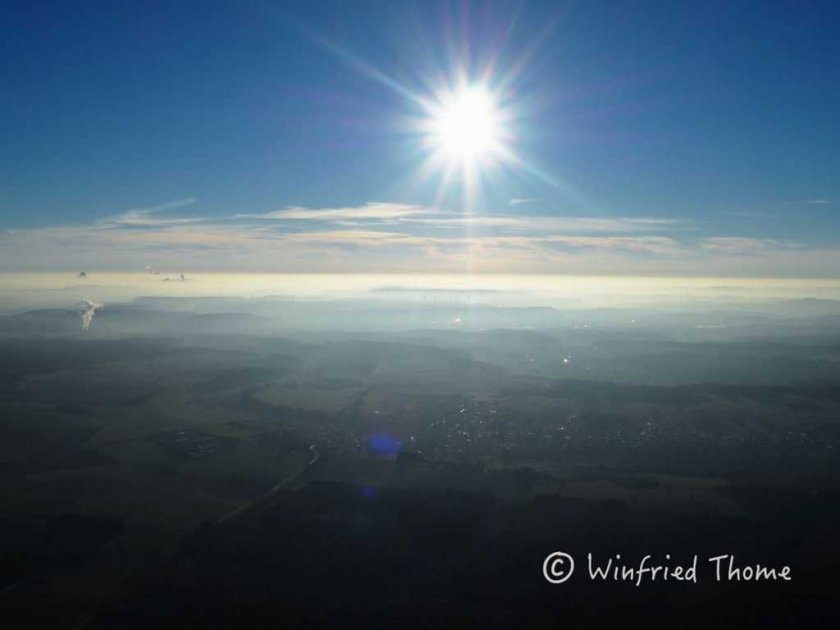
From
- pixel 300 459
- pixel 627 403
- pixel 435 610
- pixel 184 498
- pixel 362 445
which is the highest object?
pixel 627 403

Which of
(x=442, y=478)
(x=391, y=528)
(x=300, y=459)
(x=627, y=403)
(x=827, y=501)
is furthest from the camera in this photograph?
(x=627, y=403)

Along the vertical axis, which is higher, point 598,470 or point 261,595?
point 598,470

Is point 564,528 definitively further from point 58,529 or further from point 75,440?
point 75,440

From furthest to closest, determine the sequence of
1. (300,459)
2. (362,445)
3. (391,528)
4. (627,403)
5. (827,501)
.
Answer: (627,403), (362,445), (300,459), (827,501), (391,528)

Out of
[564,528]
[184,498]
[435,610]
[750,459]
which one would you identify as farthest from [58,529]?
[750,459]

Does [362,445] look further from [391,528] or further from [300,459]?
[391,528]

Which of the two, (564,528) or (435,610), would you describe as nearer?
(435,610)

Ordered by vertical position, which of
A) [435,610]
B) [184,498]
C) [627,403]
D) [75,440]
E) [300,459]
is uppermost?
[627,403]

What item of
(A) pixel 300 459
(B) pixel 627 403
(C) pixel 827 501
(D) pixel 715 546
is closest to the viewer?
(D) pixel 715 546

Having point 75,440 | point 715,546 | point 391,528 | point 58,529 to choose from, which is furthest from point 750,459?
point 75,440
